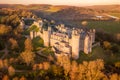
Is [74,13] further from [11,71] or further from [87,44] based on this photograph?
[11,71]

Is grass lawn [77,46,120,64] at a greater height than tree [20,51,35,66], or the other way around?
tree [20,51,35,66]

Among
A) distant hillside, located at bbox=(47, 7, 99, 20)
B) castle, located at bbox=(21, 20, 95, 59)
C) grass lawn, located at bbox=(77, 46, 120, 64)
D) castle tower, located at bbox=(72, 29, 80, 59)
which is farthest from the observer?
distant hillside, located at bbox=(47, 7, 99, 20)

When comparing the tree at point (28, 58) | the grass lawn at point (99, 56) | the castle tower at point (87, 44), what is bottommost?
the grass lawn at point (99, 56)

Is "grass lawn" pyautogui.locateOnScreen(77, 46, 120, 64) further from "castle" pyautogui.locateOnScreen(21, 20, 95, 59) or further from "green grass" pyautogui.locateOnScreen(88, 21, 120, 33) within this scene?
"green grass" pyautogui.locateOnScreen(88, 21, 120, 33)

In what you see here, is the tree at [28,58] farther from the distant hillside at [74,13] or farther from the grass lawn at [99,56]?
the distant hillside at [74,13]

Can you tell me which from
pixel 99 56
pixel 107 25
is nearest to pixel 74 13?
pixel 107 25

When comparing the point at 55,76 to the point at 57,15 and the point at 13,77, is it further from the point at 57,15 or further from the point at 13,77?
the point at 57,15

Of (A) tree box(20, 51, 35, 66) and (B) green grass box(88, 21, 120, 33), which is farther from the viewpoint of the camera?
(B) green grass box(88, 21, 120, 33)

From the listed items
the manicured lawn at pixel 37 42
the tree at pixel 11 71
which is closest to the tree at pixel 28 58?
the tree at pixel 11 71

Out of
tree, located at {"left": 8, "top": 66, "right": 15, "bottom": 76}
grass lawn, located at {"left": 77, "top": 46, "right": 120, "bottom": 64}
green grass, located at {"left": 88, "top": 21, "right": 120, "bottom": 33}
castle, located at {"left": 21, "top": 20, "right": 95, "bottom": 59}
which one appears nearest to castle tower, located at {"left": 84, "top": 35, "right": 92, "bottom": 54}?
castle, located at {"left": 21, "top": 20, "right": 95, "bottom": 59}
